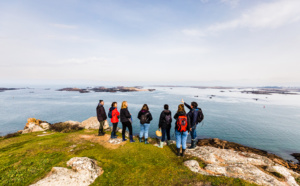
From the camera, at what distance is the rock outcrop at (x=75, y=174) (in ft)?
16.4

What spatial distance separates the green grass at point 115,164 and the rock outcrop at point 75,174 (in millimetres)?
342

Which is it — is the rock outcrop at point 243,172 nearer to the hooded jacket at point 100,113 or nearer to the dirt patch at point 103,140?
the dirt patch at point 103,140

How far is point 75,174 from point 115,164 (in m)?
1.85

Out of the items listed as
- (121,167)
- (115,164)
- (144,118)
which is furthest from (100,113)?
(121,167)

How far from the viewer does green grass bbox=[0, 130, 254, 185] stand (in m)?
5.46

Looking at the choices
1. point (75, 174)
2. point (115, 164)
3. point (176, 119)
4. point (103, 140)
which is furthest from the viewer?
point (103, 140)

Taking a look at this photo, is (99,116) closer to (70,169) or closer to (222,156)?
(70,169)

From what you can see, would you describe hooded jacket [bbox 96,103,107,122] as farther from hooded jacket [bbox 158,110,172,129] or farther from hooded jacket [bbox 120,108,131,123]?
hooded jacket [bbox 158,110,172,129]

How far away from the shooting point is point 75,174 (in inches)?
217

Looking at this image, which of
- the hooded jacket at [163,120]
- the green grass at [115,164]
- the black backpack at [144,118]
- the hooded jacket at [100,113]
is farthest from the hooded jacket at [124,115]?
the hooded jacket at [100,113]

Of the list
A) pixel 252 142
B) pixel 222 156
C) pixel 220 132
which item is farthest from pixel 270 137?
pixel 222 156

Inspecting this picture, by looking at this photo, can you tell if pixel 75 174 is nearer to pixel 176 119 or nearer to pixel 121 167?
pixel 121 167

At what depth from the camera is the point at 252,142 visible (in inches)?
988

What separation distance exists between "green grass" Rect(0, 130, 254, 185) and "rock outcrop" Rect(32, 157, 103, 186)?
1.12ft
